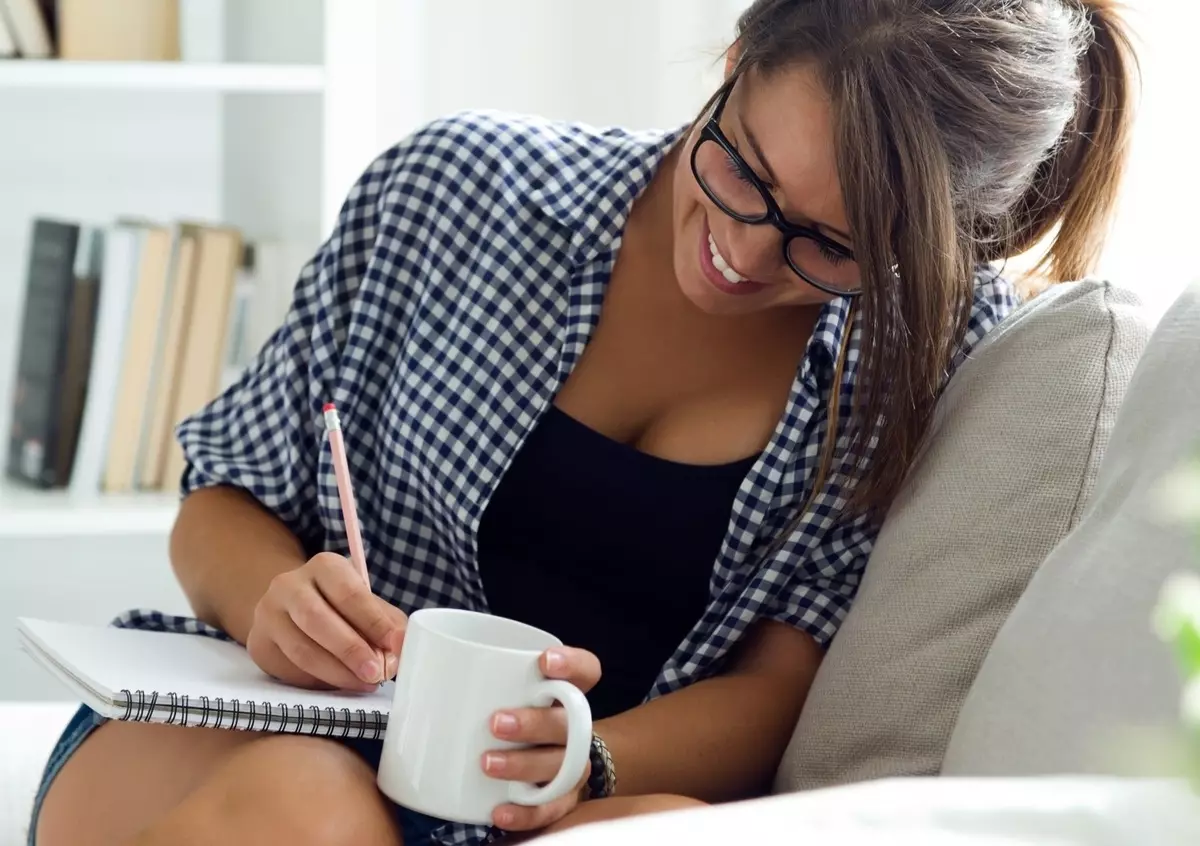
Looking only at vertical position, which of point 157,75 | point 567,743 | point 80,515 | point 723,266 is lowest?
point 80,515

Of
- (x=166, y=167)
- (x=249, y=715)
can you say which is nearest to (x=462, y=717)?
(x=249, y=715)

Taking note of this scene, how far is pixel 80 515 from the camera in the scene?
1.71m

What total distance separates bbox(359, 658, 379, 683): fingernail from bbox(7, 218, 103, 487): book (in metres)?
1.05

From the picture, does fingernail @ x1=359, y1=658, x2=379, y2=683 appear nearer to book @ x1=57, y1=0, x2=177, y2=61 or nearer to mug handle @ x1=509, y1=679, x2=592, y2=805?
mug handle @ x1=509, y1=679, x2=592, y2=805

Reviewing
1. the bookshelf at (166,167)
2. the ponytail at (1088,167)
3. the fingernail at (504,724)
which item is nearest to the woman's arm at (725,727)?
the fingernail at (504,724)

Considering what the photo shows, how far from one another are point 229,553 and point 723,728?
15.3 inches

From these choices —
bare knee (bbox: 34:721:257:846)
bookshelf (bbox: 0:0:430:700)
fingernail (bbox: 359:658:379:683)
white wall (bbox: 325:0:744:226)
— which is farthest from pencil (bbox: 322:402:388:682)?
white wall (bbox: 325:0:744:226)

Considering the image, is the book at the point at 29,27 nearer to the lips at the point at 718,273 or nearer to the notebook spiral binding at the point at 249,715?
the lips at the point at 718,273

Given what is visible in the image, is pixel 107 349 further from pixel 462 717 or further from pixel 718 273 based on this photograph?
pixel 462 717

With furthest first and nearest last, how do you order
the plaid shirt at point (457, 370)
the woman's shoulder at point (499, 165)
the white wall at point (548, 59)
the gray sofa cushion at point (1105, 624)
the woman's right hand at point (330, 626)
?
1. the white wall at point (548, 59)
2. the woman's shoulder at point (499, 165)
3. the plaid shirt at point (457, 370)
4. the woman's right hand at point (330, 626)
5. the gray sofa cushion at point (1105, 624)

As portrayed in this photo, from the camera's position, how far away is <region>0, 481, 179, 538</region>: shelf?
1692 mm

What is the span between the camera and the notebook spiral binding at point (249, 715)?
753mm

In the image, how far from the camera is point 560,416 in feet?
3.52

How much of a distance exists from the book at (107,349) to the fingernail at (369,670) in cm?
102
